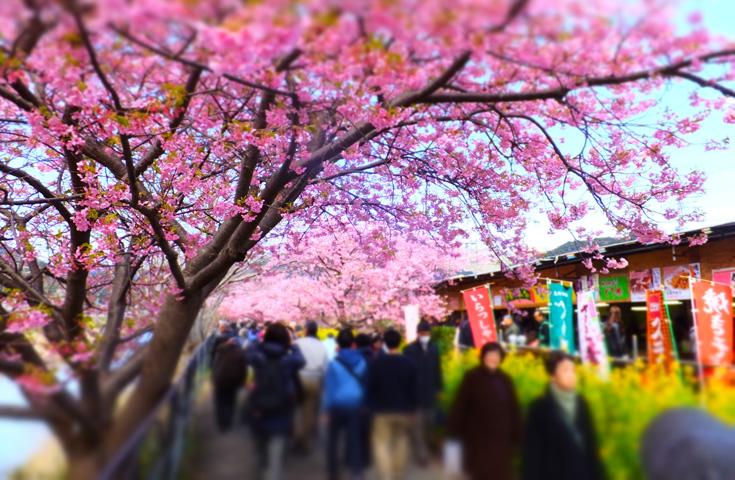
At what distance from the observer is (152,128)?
7.00 m

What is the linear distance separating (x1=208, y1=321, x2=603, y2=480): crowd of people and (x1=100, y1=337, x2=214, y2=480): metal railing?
17.6 inches

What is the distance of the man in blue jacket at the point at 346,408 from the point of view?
3377 mm

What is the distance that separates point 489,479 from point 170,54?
14.3 ft

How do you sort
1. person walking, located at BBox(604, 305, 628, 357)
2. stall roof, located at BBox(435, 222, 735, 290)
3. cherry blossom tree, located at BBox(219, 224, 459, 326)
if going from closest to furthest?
person walking, located at BBox(604, 305, 628, 357) < stall roof, located at BBox(435, 222, 735, 290) < cherry blossom tree, located at BBox(219, 224, 459, 326)

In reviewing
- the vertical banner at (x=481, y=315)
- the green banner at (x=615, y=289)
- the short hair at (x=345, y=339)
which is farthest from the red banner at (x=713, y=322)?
the green banner at (x=615, y=289)

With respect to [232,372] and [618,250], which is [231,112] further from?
[618,250]

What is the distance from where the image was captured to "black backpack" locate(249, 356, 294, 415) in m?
3.92

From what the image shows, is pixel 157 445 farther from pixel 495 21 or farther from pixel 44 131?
pixel 44 131

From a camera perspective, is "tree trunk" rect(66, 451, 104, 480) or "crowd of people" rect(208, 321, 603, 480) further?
"tree trunk" rect(66, 451, 104, 480)

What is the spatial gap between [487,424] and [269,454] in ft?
4.97

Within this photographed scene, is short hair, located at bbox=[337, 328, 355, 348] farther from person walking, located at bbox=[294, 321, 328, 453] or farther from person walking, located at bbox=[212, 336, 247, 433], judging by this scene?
person walking, located at bbox=[212, 336, 247, 433]

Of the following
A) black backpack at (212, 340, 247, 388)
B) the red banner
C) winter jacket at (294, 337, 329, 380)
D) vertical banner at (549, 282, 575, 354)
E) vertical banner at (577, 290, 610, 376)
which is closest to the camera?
black backpack at (212, 340, 247, 388)

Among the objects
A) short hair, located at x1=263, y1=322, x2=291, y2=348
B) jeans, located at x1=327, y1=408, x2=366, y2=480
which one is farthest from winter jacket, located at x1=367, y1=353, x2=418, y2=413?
short hair, located at x1=263, y1=322, x2=291, y2=348

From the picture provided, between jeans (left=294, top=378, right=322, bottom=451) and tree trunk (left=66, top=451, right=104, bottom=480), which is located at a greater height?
jeans (left=294, top=378, right=322, bottom=451)
